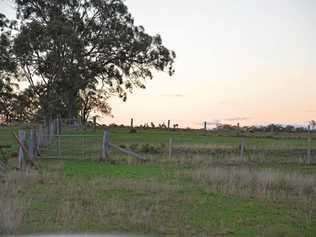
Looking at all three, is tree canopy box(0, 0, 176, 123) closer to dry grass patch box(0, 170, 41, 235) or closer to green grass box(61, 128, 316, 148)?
green grass box(61, 128, 316, 148)

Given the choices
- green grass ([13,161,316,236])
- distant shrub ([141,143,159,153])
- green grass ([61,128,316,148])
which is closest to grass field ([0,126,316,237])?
green grass ([13,161,316,236])

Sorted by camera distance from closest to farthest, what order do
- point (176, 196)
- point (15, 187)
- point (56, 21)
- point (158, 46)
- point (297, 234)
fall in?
point (297, 234), point (176, 196), point (15, 187), point (56, 21), point (158, 46)

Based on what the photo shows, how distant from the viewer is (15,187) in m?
14.6

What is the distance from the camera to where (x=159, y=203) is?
489 inches

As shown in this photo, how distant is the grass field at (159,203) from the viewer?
9797 millimetres

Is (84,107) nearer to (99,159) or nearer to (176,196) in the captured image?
(99,159)

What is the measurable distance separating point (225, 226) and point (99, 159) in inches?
641

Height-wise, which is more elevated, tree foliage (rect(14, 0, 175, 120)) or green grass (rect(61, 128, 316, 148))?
tree foliage (rect(14, 0, 175, 120))

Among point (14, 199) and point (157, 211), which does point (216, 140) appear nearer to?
point (14, 199)

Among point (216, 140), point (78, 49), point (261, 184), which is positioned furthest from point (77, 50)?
point (261, 184)

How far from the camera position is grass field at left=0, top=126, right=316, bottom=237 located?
386 inches

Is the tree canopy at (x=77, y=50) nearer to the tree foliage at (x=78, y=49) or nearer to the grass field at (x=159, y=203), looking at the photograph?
the tree foliage at (x=78, y=49)

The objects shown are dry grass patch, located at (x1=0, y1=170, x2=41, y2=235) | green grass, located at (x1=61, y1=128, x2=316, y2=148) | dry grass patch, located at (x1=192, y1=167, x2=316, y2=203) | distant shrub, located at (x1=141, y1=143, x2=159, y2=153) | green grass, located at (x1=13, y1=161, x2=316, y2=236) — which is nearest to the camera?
dry grass patch, located at (x1=0, y1=170, x2=41, y2=235)

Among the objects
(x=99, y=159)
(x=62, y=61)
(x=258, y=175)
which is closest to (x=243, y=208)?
(x=258, y=175)
